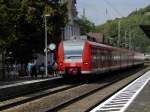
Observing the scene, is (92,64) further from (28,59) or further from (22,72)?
(28,59)

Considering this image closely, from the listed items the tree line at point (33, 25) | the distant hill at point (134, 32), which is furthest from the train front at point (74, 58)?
the distant hill at point (134, 32)

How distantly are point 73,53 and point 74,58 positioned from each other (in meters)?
0.36

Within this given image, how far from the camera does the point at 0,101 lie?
24.0 m

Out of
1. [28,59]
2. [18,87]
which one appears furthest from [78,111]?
[28,59]

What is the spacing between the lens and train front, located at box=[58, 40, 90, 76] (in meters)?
37.6

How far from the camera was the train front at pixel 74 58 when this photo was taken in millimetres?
37562

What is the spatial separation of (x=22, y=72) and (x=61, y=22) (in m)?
10.6

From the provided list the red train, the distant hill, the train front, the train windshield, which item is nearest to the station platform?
the train front

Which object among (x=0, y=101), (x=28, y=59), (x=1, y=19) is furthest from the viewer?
(x=28, y=59)

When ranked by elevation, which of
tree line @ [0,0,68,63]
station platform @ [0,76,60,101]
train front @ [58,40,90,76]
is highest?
tree line @ [0,0,68,63]

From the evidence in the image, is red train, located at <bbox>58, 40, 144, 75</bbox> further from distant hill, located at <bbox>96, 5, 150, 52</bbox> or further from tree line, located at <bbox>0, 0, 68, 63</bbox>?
distant hill, located at <bbox>96, 5, 150, 52</bbox>

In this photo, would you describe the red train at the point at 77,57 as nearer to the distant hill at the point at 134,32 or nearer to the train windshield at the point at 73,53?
the train windshield at the point at 73,53

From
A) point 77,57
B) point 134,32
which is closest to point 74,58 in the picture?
point 77,57

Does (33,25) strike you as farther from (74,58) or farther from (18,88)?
(18,88)
